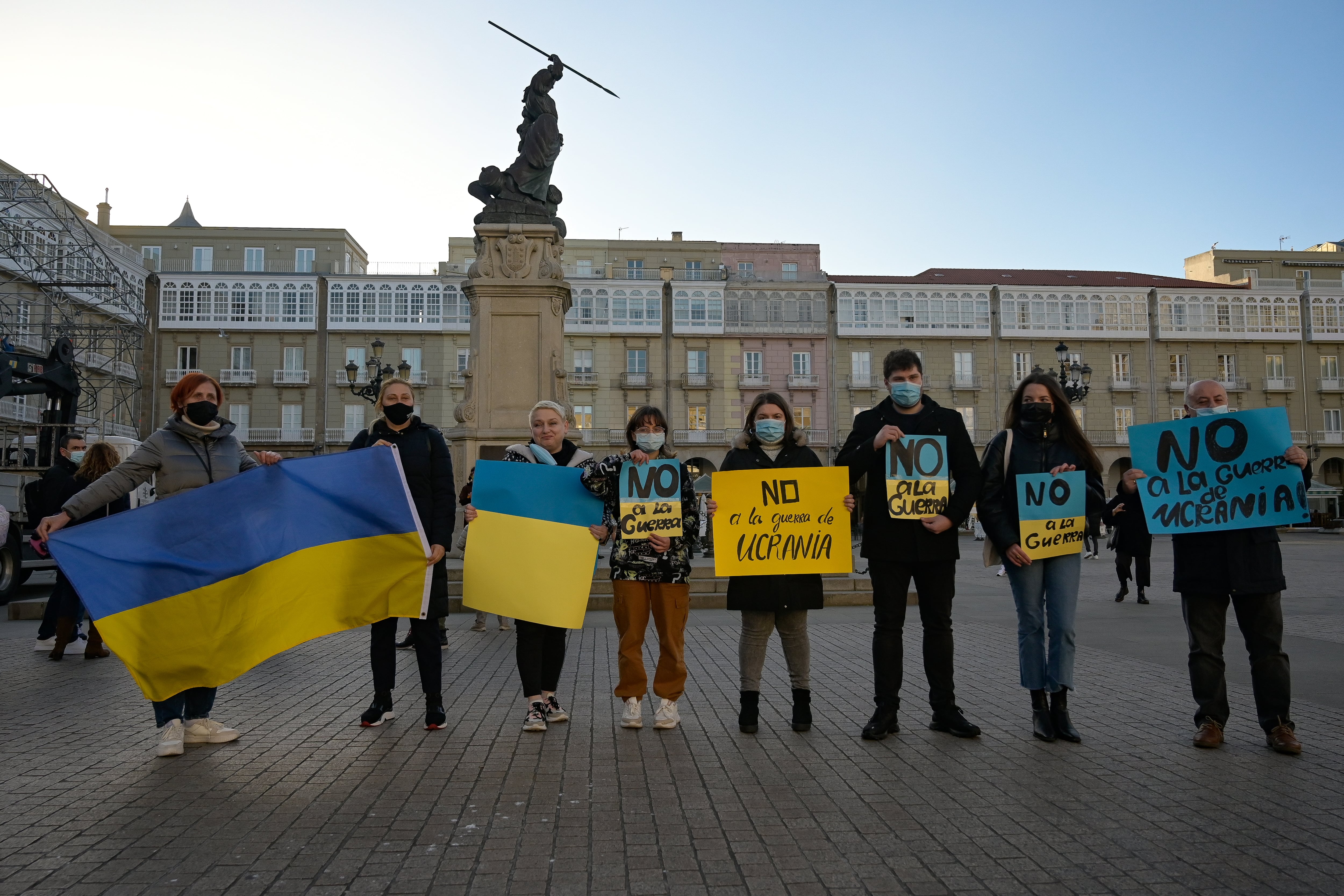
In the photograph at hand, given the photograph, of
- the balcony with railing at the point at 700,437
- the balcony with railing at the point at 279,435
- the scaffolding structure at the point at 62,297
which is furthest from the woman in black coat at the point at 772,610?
the balcony with railing at the point at 279,435

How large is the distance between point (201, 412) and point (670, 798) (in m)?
3.65

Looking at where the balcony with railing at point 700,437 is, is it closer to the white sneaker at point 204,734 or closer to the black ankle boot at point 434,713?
the black ankle boot at point 434,713

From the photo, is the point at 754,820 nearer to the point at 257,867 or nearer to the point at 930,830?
the point at 930,830

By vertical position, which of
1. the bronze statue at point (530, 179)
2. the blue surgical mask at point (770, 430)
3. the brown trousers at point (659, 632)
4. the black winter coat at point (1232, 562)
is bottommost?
the brown trousers at point (659, 632)

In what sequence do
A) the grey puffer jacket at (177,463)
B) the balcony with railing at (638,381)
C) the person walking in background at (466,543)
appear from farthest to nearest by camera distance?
1. the balcony with railing at (638,381)
2. the person walking in background at (466,543)
3. the grey puffer jacket at (177,463)

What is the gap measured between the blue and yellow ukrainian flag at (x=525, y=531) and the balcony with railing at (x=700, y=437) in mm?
50143

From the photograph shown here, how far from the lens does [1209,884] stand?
11.5ft

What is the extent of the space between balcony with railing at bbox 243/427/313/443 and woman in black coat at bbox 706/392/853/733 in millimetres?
54406

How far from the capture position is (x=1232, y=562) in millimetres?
5613

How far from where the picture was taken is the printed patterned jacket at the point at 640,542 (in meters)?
6.11

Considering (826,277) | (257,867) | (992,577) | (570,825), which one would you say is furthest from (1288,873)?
(826,277)

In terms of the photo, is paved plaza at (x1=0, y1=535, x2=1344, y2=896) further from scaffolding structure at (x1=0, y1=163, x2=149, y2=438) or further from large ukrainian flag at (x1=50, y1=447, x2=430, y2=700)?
scaffolding structure at (x1=0, y1=163, x2=149, y2=438)

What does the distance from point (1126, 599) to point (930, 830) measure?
12100 mm

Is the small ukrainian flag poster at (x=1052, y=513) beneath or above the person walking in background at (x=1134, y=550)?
above
